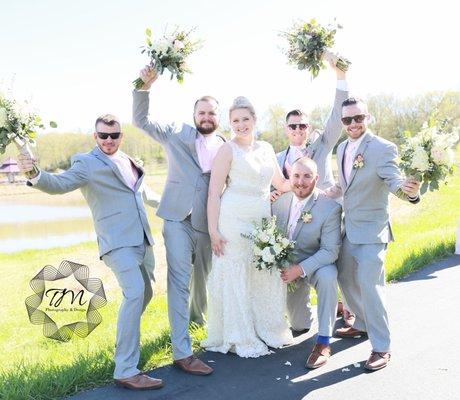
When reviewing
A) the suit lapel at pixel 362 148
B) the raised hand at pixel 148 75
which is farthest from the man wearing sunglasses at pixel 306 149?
the raised hand at pixel 148 75

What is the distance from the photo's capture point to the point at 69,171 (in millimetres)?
4926

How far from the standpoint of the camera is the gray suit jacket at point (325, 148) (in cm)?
643

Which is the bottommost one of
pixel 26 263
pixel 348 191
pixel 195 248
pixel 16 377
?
pixel 26 263

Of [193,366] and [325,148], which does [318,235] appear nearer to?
[325,148]

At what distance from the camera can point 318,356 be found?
5305mm

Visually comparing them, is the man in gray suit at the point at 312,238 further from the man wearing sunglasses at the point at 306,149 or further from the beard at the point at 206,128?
the beard at the point at 206,128

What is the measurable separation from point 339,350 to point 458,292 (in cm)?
260

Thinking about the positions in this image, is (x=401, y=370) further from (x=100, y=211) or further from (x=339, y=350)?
(x=100, y=211)

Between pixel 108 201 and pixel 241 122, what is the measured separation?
5.08ft

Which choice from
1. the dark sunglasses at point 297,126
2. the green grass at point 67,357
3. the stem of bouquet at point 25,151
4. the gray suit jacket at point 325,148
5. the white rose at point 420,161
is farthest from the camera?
the dark sunglasses at point 297,126

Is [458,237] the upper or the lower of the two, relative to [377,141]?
lower

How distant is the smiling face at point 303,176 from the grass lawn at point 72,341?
1.47 m

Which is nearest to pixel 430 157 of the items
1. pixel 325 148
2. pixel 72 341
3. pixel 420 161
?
pixel 420 161

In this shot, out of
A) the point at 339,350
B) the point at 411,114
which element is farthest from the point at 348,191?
the point at 411,114
